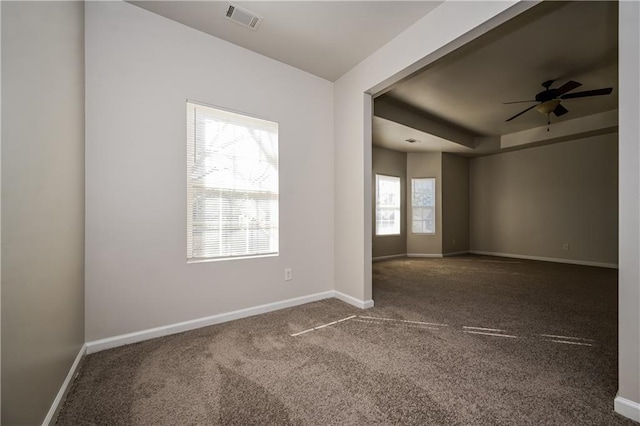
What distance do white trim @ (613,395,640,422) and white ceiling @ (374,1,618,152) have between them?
2.91 m

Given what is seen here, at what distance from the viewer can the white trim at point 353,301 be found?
2951 millimetres

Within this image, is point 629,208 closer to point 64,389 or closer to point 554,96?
point 64,389

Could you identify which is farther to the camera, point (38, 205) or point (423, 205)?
point (423, 205)

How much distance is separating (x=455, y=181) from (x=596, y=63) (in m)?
4.08

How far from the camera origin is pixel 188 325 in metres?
2.40

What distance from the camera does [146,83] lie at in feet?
7.38

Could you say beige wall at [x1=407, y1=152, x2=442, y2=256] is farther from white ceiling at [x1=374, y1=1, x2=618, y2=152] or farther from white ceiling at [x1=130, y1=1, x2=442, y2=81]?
white ceiling at [x1=130, y1=1, x2=442, y2=81]

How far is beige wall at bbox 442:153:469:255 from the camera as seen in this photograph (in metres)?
7.02

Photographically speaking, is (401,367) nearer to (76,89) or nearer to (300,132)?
(300,132)

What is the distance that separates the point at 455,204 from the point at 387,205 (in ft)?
6.78

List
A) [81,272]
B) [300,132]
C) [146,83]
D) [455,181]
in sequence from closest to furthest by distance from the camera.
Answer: [81,272] → [146,83] → [300,132] → [455,181]

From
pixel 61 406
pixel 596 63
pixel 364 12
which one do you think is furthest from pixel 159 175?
pixel 596 63

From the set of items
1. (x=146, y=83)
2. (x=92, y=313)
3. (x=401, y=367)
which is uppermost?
(x=146, y=83)

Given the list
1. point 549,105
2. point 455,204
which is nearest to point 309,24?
point 549,105
